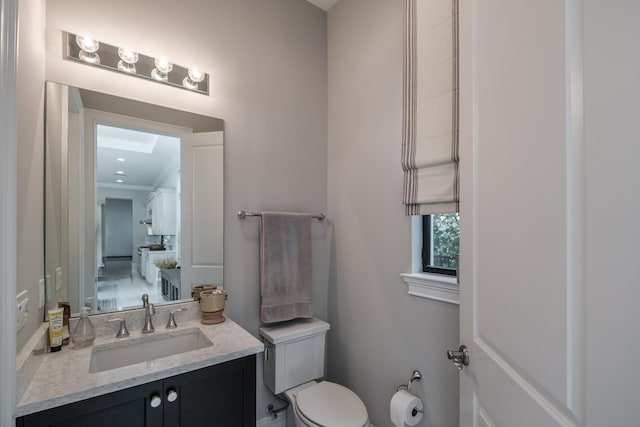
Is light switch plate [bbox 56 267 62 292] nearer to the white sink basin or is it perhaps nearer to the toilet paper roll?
the white sink basin

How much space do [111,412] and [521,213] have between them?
1.39 metres

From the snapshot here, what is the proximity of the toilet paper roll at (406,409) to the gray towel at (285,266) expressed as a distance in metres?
0.72

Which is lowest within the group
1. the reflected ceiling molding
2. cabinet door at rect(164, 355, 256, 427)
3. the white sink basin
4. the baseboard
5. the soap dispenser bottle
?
the baseboard

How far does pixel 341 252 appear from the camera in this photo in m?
2.09

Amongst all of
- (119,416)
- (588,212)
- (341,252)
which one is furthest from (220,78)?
(588,212)

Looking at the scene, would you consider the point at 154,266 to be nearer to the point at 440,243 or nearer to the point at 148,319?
the point at 148,319

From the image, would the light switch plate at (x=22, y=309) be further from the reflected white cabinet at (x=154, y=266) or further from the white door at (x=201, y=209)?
the white door at (x=201, y=209)

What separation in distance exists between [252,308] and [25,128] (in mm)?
1361

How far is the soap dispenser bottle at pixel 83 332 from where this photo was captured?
1230 mm

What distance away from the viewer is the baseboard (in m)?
1.84

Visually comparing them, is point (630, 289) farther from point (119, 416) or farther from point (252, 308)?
point (252, 308)

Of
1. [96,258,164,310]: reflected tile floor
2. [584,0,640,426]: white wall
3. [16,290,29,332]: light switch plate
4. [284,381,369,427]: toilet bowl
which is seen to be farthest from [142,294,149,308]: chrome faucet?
[584,0,640,426]: white wall

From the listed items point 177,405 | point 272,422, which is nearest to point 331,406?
point 272,422

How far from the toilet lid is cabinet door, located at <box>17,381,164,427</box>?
29.5 inches
